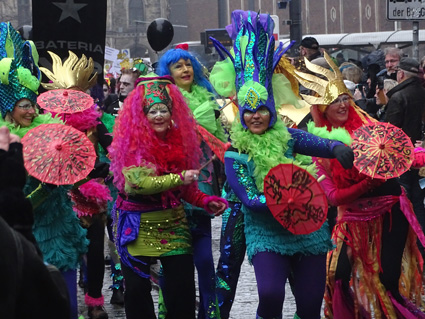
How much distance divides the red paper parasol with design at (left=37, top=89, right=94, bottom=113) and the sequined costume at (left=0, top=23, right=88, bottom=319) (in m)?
0.52

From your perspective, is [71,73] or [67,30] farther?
[67,30]

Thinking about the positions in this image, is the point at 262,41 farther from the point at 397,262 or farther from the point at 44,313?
the point at 44,313

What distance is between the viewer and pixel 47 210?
6102 mm

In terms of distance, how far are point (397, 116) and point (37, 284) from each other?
258 inches

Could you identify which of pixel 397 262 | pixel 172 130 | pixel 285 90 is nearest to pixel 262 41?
pixel 285 90

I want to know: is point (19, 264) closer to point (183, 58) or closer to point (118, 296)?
point (183, 58)

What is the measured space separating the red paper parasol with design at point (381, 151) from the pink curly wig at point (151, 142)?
1010 mm

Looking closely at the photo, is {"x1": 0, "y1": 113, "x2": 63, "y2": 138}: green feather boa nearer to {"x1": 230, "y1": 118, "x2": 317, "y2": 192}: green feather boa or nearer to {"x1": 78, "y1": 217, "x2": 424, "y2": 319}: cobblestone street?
{"x1": 230, "y1": 118, "x2": 317, "y2": 192}: green feather boa

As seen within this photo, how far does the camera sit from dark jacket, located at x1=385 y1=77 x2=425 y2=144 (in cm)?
926

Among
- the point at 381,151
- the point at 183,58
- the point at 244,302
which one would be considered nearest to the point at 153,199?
the point at 381,151

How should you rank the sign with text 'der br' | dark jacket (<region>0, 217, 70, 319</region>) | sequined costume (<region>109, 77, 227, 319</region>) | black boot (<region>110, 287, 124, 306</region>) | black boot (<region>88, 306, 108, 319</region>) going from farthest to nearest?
the sign with text 'der br' → black boot (<region>110, 287, 124, 306</region>) → black boot (<region>88, 306, 108, 319</region>) → sequined costume (<region>109, 77, 227, 319</region>) → dark jacket (<region>0, 217, 70, 319</region>)

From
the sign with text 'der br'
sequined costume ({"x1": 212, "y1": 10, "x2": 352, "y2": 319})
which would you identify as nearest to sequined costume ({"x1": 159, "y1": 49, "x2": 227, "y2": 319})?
sequined costume ({"x1": 212, "y1": 10, "x2": 352, "y2": 319})

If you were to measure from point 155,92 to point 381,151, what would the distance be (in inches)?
57.6

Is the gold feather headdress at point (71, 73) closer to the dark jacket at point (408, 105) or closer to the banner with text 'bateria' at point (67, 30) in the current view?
the banner with text 'bateria' at point (67, 30)
